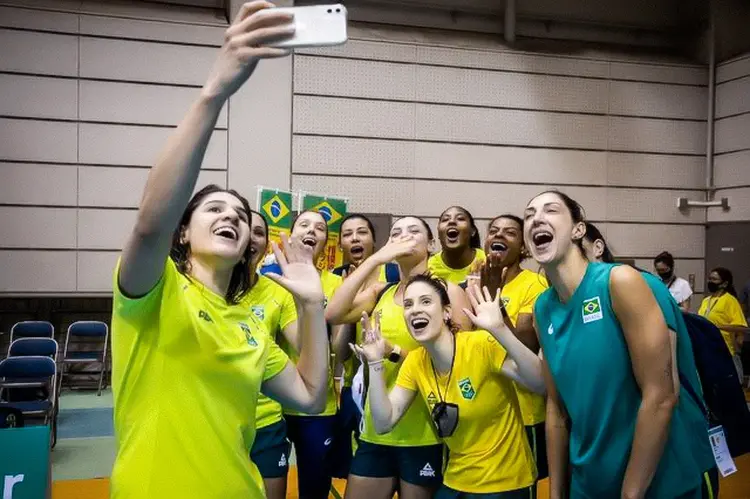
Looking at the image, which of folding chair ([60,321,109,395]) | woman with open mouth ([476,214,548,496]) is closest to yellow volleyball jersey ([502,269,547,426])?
woman with open mouth ([476,214,548,496])

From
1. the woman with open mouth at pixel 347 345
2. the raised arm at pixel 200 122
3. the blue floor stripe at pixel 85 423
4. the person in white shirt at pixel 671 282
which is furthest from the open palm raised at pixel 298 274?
the person in white shirt at pixel 671 282

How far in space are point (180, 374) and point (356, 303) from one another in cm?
220

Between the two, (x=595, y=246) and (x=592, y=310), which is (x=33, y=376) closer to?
(x=595, y=246)

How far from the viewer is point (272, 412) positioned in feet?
10.5

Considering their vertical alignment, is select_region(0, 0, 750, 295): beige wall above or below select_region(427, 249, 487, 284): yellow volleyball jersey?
above

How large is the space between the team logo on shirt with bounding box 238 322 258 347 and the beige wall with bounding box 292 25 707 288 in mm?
7762

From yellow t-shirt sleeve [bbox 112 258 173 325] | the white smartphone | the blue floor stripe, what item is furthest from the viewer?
the blue floor stripe

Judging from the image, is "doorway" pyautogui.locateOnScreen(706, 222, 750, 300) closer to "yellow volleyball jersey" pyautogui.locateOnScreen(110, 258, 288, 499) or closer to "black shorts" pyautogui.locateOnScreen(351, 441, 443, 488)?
"black shorts" pyautogui.locateOnScreen(351, 441, 443, 488)

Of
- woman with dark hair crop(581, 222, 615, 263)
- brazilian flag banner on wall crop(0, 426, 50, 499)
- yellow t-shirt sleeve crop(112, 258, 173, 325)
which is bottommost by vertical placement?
brazilian flag banner on wall crop(0, 426, 50, 499)

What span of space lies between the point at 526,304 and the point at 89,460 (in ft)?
13.9

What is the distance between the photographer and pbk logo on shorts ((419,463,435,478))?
10.3ft

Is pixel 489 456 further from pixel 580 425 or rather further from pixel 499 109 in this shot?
pixel 499 109

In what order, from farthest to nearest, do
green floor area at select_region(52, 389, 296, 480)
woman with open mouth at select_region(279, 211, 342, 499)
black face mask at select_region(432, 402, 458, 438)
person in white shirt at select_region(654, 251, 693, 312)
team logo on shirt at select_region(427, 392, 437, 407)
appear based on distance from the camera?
1. person in white shirt at select_region(654, 251, 693, 312)
2. green floor area at select_region(52, 389, 296, 480)
3. woman with open mouth at select_region(279, 211, 342, 499)
4. team logo on shirt at select_region(427, 392, 437, 407)
5. black face mask at select_region(432, 402, 458, 438)

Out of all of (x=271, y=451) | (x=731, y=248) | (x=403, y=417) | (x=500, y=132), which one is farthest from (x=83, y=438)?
(x=731, y=248)
